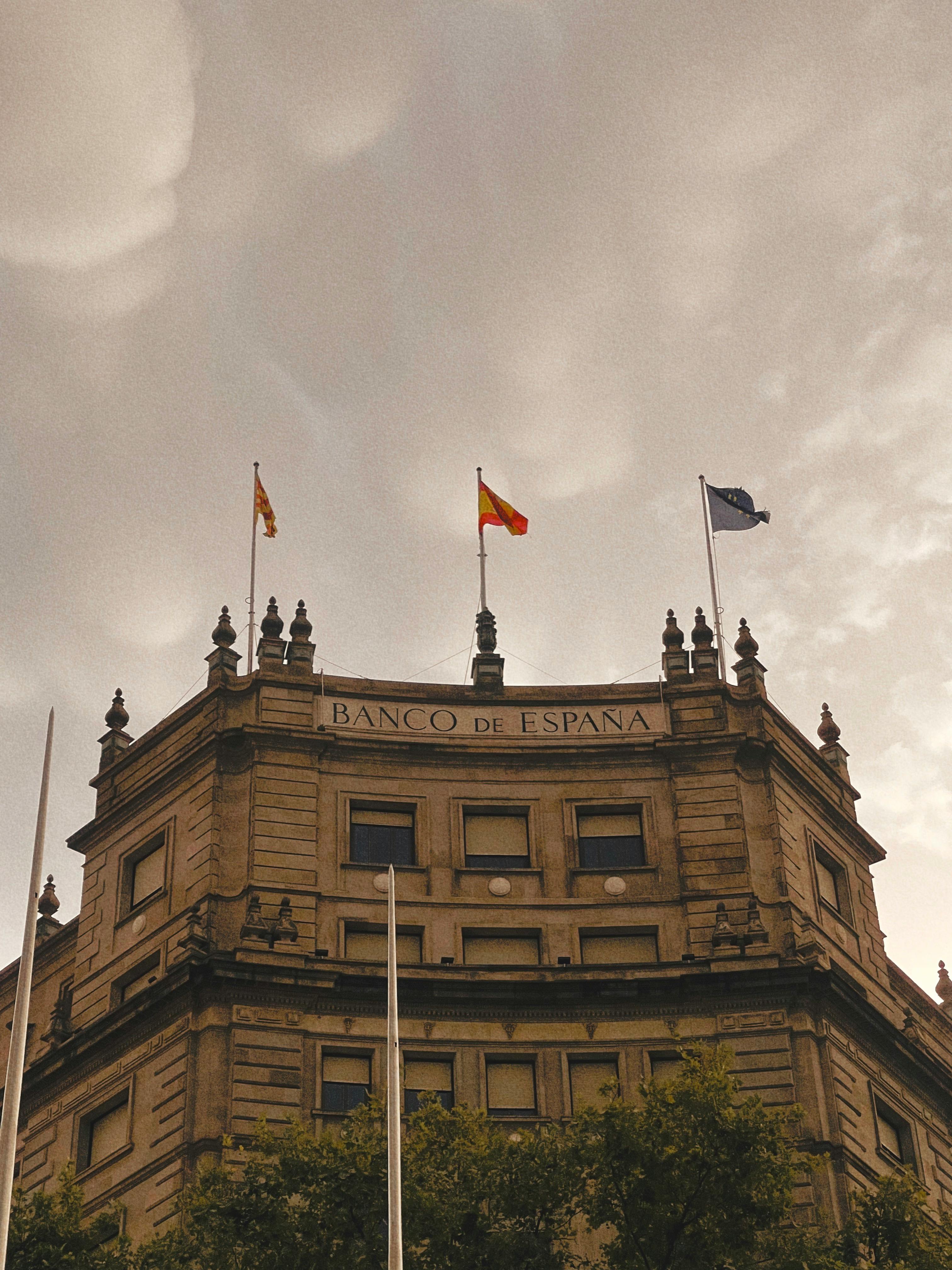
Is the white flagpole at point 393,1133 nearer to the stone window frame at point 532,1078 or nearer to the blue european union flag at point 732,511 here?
the stone window frame at point 532,1078

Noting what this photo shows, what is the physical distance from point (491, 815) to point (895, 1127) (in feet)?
46.2

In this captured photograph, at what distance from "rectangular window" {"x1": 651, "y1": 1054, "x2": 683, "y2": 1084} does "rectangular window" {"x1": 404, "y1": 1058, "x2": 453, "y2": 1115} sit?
17.5ft

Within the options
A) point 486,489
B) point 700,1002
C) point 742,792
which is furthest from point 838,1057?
point 486,489

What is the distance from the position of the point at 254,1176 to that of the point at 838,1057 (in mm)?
19237

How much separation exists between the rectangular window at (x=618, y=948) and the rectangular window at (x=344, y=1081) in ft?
22.8

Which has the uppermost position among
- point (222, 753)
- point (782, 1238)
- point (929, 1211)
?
point (222, 753)

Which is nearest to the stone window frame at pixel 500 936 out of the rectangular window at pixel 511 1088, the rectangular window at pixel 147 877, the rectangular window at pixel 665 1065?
the rectangular window at pixel 511 1088

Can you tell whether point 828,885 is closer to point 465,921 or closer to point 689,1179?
point 465,921

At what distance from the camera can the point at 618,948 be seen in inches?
2265

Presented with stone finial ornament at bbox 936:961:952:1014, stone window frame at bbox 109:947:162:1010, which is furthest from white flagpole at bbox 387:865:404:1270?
stone finial ornament at bbox 936:961:952:1014

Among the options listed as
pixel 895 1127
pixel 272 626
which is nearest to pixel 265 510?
pixel 272 626

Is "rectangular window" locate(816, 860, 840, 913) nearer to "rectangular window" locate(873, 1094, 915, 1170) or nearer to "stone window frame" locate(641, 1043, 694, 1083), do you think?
"rectangular window" locate(873, 1094, 915, 1170)

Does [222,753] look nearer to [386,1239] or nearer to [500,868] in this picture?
[500,868]

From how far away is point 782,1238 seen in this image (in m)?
42.4
